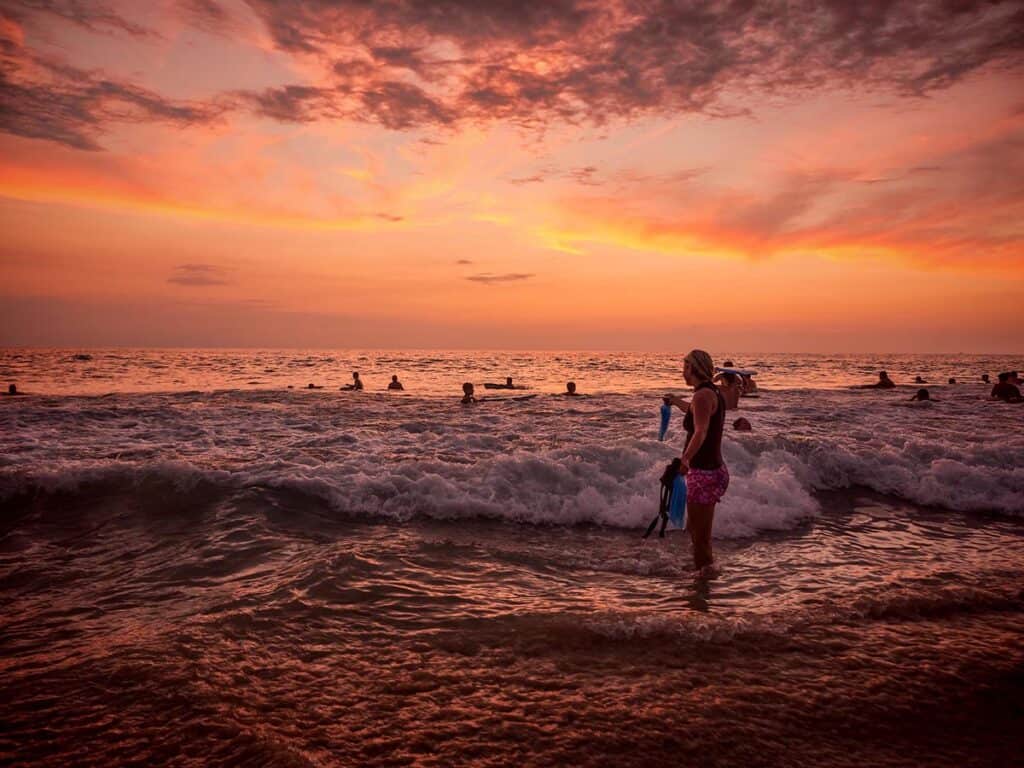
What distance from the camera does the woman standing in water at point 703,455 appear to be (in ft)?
23.0

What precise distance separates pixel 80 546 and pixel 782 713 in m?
9.10

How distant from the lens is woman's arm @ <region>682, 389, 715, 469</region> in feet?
22.9

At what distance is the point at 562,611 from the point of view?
589 centimetres

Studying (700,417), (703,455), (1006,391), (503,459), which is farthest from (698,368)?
(1006,391)

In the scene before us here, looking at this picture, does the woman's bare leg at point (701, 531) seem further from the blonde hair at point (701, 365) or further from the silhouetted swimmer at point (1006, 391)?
the silhouetted swimmer at point (1006, 391)

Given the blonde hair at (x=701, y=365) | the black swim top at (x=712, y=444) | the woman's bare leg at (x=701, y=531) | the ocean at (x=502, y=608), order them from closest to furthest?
the ocean at (x=502, y=608)
the blonde hair at (x=701, y=365)
the black swim top at (x=712, y=444)
the woman's bare leg at (x=701, y=531)

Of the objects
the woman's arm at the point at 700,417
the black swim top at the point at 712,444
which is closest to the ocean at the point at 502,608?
the black swim top at the point at 712,444

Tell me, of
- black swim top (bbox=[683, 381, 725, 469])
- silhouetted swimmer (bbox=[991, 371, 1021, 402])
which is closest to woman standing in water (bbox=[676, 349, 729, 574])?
black swim top (bbox=[683, 381, 725, 469])

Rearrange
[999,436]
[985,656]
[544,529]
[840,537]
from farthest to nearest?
[999,436], [544,529], [840,537], [985,656]

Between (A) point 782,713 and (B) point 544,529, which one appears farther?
(B) point 544,529

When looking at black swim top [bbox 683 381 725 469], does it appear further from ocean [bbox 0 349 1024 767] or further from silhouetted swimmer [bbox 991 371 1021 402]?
silhouetted swimmer [bbox 991 371 1021 402]

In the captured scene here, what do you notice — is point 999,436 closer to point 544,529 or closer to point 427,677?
point 544,529

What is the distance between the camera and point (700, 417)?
699cm

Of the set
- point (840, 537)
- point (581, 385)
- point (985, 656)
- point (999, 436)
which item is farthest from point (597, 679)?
point (581, 385)
